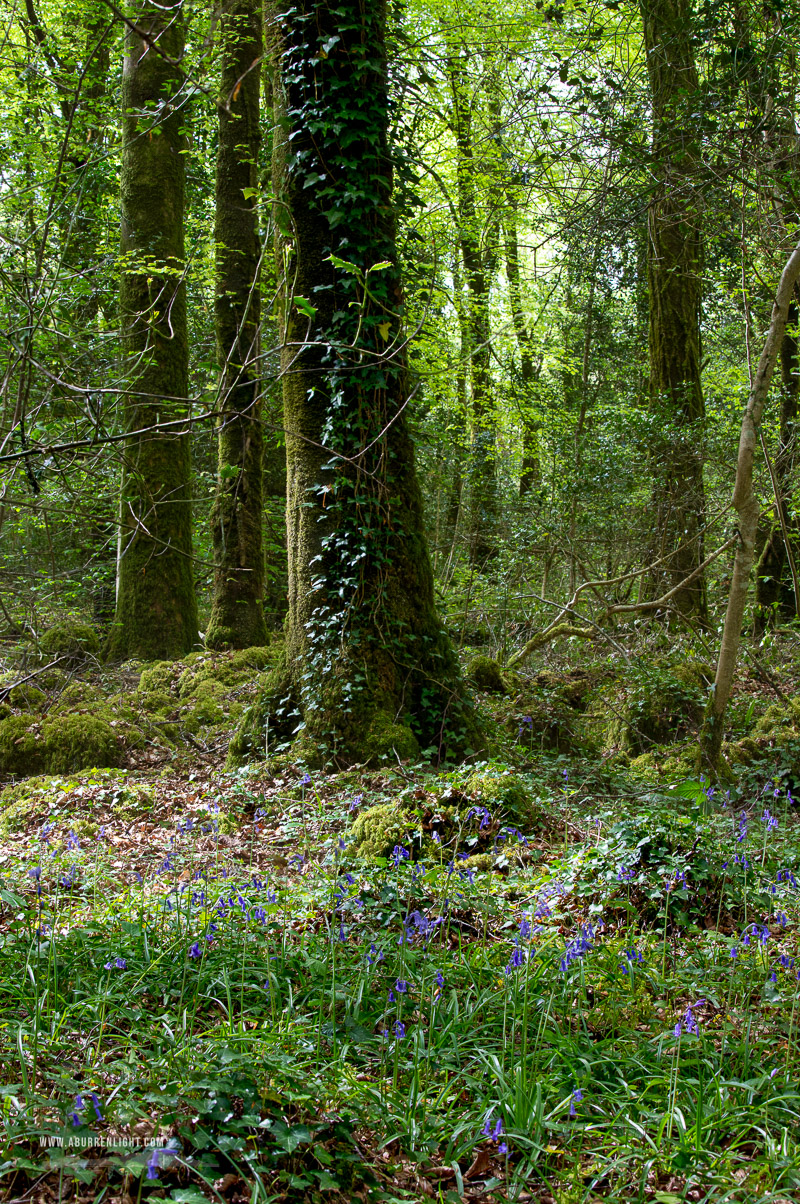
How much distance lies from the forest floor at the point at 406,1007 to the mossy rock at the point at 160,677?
11.6 ft

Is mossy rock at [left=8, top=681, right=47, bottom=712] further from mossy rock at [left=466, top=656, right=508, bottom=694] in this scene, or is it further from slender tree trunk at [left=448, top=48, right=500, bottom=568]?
slender tree trunk at [left=448, top=48, right=500, bottom=568]

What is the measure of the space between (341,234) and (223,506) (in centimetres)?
495

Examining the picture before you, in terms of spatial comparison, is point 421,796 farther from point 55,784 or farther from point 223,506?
point 223,506

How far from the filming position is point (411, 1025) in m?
2.81

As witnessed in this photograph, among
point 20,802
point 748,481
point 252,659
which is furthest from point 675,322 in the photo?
point 20,802

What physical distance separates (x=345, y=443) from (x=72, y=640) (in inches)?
206

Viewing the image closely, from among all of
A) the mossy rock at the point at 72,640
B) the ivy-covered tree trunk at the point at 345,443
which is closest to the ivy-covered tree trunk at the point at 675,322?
the ivy-covered tree trunk at the point at 345,443

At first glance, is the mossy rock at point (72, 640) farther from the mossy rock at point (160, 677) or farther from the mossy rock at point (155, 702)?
the mossy rock at point (155, 702)

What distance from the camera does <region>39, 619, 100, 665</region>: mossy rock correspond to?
959 centimetres

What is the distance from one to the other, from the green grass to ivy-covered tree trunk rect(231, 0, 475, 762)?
1.63m

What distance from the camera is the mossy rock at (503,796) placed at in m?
4.49

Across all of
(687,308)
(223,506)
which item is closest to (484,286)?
(687,308)

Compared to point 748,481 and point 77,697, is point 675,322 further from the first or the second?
point 77,697

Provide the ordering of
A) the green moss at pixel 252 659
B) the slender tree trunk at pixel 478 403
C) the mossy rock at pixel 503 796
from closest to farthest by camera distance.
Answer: the mossy rock at pixel 503 796, the green moss at pixel 252 659, the slender tree trunk at pixel 478 403
